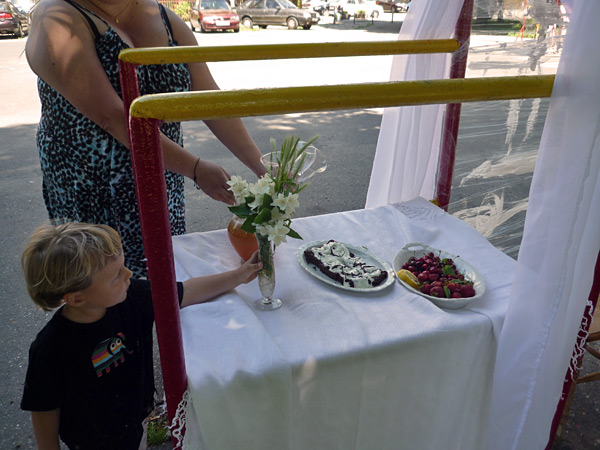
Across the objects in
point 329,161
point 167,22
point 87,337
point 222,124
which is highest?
point 167,22

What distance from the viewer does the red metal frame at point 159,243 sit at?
0.91 metres

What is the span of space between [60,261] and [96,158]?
21.0 inches

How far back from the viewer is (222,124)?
185 centimetres

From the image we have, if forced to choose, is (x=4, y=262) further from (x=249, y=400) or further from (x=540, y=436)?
(x=540, y=436)

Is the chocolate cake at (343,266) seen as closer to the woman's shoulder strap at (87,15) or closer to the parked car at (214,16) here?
the woman's shoulder strap at (87,15)

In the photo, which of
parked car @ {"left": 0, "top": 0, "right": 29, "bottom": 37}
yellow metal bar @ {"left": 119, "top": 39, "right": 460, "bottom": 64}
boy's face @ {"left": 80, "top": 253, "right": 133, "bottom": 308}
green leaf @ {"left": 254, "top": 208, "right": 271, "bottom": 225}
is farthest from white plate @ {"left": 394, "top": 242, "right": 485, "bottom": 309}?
parked car @ {"left": 0, "top": 0, "right": 29, "bottom": 37}

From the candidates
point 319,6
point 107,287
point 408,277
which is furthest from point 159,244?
point 319,6

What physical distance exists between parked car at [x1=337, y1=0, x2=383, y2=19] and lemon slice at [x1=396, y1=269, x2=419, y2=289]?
19889 mm

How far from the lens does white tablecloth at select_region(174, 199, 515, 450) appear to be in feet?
3.78

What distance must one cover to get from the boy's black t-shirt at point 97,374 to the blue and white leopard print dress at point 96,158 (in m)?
0.38

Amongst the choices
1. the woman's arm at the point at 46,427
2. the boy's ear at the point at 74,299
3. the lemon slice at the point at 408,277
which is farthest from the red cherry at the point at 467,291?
the woman's arm at the point at 46,427

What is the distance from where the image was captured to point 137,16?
1650 mm

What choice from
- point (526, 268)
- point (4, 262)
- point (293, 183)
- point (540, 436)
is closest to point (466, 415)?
point (540, 436)

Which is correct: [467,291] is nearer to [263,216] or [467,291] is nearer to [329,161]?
[263,216]
